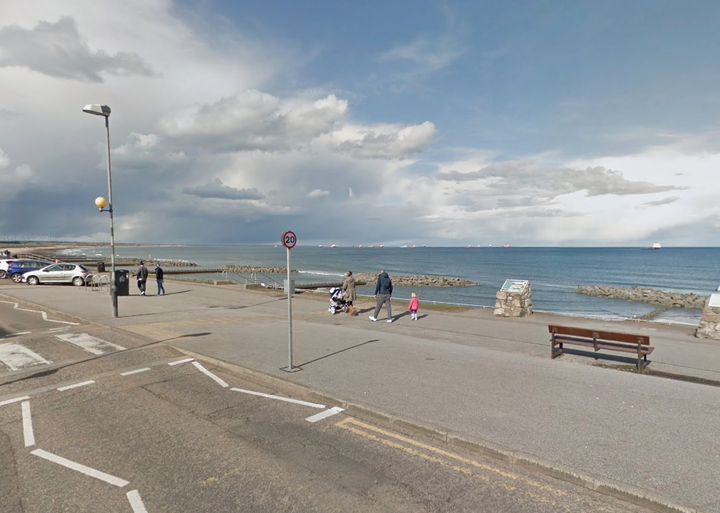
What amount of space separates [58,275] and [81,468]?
102ft

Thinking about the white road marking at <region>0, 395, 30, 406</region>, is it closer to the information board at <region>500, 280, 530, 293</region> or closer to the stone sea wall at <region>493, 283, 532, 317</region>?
the stone sea wall at <region>493, 283, 532, 317</region>

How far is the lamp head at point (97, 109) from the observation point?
573 inches

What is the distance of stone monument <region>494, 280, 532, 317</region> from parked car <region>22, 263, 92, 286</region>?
90.0 ft

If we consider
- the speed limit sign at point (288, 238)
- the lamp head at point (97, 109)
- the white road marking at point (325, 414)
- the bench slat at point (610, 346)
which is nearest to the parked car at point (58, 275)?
the lamp head at point (97, 109)

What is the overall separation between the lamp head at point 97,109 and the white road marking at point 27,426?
1114 cm

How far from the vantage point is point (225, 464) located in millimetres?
5055

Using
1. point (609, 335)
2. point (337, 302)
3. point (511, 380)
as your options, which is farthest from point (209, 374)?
point (337, 302)

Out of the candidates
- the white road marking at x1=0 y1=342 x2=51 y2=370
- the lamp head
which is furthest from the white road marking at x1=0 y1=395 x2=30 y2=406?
the lamp head

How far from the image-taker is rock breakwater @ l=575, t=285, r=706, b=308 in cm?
4272

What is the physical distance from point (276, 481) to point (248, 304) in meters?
16.8

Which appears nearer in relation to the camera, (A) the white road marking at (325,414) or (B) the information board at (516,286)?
(A) the white road marking at (325,414)

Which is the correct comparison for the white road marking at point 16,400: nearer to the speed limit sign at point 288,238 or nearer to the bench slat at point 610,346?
the speed limit sign at point 288,238

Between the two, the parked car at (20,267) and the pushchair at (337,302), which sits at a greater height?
the parked car at (20,267)

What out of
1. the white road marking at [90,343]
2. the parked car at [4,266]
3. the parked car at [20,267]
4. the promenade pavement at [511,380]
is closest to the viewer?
the promenade pavement at [511,380]
